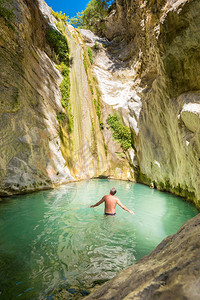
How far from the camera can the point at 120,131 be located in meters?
15.4

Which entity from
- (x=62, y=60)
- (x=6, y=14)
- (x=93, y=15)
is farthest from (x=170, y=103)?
(x=93, y=15)

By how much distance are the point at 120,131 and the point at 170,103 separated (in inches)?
320

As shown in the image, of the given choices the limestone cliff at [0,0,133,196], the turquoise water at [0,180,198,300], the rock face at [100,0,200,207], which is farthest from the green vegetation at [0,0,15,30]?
the turquoise water at [0,180,198,300]

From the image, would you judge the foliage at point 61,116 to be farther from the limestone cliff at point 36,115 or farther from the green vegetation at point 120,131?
the green vegetation at point 120,131

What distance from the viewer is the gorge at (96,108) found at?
6066mm

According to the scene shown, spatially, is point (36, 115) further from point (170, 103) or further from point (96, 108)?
point (96, 108)

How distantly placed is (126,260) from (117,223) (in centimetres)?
172

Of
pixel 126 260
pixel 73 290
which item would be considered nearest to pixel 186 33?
pixel 126 260

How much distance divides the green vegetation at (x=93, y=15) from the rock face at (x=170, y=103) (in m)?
9.89

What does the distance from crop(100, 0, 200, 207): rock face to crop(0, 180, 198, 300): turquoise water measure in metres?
1.98

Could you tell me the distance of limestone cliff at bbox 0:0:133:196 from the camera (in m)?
7.74

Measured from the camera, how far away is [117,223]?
4980 mm

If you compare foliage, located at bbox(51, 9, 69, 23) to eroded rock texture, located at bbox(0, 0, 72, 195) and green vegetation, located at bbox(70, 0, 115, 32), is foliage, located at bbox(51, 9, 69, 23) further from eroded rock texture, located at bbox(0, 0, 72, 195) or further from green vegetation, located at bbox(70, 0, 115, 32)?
green vegetation, located at bbox(70, 0, 115, 32)

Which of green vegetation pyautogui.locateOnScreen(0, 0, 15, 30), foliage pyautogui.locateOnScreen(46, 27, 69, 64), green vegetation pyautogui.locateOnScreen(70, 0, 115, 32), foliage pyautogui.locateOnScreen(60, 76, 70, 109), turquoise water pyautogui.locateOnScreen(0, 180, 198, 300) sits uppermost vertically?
green vegetation pyautogui.locateOnScreen(70, 0, 115, 32)
